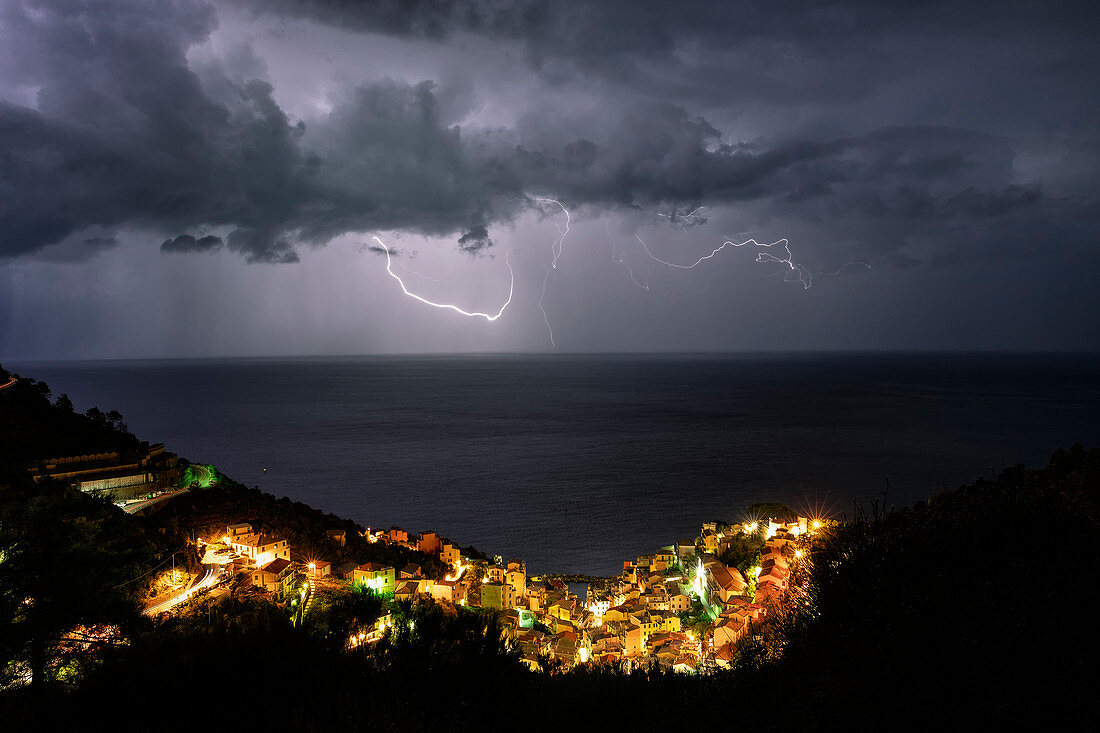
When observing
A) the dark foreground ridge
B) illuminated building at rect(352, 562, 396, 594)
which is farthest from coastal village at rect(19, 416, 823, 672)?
the dark foreground ridge

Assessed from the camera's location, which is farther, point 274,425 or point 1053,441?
point 274,425

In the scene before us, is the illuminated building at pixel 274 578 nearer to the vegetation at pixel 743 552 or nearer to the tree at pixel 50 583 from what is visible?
the tree at pixel 50 583

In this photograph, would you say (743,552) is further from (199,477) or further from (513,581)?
(199,477)

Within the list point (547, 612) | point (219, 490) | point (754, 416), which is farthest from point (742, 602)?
point (754, 416)

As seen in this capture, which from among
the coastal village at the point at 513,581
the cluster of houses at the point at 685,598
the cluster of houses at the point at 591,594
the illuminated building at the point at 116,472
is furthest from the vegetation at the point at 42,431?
the cluster of houses at the point at 685,598

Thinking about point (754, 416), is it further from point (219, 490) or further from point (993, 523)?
point (993, 523)

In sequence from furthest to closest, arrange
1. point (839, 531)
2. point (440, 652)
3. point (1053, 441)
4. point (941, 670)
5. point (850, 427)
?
point (850, 427) < point (1053, 441) < point (839, 531) < point (440, 652) < point (941, 670)

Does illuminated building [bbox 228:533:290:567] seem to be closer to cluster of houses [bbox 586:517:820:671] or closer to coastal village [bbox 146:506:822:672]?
coastal village [bbox 146:506:822:672]
